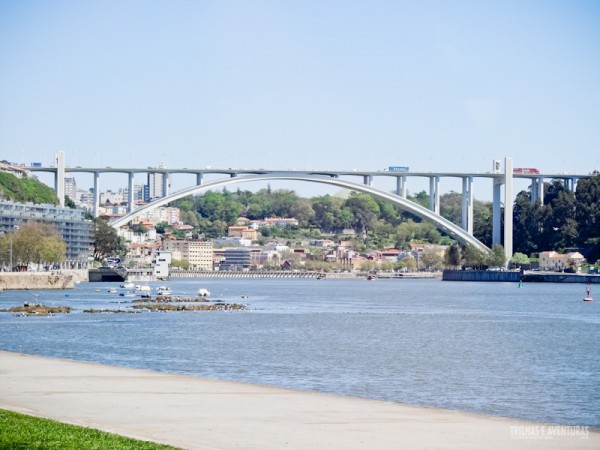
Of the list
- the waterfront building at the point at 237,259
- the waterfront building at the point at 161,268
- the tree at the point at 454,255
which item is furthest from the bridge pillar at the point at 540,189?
the waterfront building at the point at 237,259

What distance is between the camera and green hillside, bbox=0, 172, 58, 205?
314 ft

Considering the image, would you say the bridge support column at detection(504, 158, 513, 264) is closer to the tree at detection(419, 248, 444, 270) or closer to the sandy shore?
the tree at detection(419, 248, 444, 270)

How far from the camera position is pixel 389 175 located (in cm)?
9850

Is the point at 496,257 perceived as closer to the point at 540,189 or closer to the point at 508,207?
the point at 508,207

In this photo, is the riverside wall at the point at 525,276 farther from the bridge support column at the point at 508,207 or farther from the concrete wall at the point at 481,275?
the bridge support column at the point at 508,207

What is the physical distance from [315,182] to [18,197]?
24.0 m

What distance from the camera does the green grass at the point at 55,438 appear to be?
10.7m

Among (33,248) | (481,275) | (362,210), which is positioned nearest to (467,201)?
(481,275)

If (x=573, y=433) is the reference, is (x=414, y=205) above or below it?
above

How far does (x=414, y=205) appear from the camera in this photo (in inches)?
3681

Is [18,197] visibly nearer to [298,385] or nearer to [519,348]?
[519,348]

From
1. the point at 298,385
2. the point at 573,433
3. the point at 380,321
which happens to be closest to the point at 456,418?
the point at 573,433

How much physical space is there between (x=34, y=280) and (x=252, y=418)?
52521mm

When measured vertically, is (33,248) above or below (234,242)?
below
